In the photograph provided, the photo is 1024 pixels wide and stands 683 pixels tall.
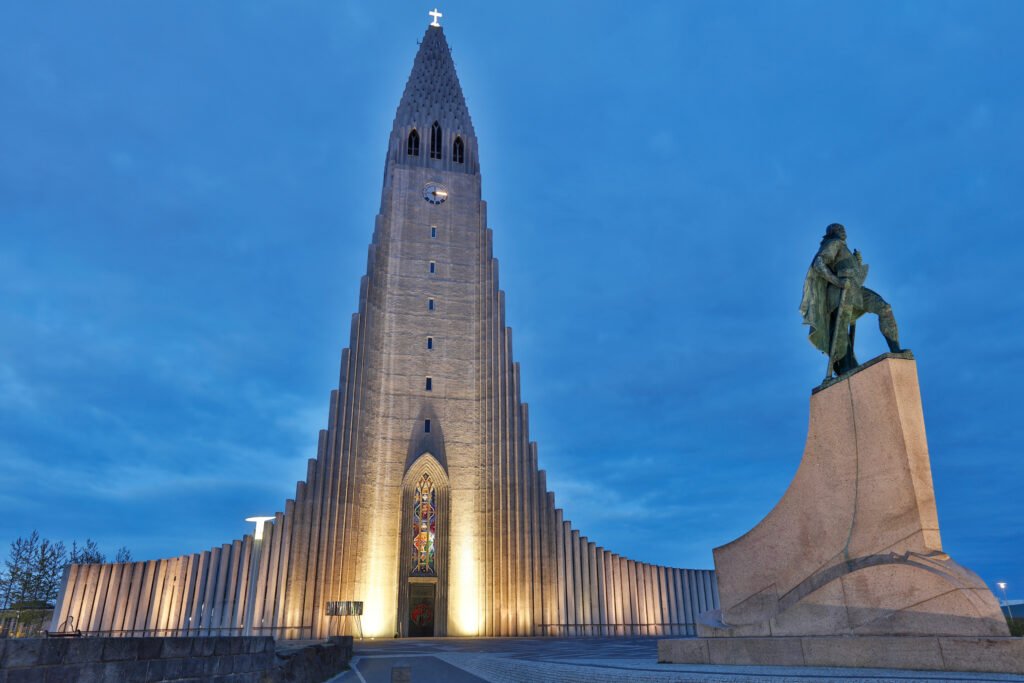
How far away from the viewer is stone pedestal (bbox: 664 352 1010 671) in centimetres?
643

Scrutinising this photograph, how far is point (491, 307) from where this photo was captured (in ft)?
105

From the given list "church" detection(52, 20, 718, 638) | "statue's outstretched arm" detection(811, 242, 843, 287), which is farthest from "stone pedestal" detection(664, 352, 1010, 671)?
"church" detection(52, 20, 718, 638)

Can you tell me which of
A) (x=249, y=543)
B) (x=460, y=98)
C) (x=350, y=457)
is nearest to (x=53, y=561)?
(x=249, y=543)

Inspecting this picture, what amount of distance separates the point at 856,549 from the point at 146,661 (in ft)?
24.7

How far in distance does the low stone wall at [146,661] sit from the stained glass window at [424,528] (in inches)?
694

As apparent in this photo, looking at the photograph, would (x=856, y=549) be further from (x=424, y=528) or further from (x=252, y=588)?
(x=252, y=588)

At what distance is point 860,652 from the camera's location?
6402 millimetres

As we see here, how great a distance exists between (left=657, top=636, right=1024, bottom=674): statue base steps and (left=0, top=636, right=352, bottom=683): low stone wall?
5.33m

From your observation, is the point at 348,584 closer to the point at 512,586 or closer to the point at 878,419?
the point at 512,586

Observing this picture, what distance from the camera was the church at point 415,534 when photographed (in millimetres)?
25719

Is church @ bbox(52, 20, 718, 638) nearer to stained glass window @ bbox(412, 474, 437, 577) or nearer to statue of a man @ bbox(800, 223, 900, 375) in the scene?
stained glass window @ bbox(412, 474, 437, 577)

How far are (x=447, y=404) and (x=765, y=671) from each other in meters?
24.5

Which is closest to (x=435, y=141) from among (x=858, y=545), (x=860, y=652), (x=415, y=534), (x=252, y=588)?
(x=415, y=534)

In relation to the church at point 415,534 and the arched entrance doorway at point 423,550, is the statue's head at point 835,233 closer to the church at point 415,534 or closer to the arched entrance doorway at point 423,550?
the church at point 415,534
